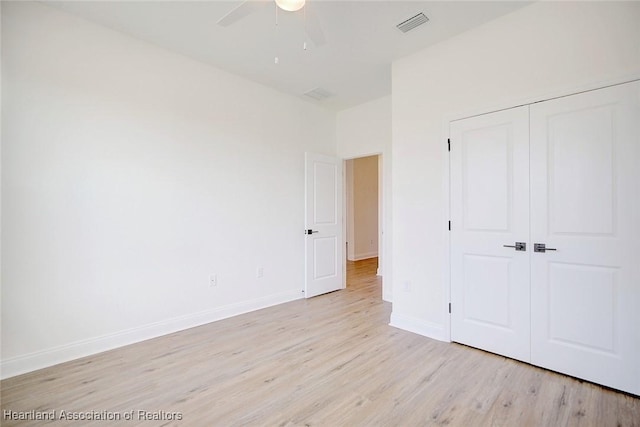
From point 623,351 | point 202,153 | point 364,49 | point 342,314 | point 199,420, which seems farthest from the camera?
point 342,314

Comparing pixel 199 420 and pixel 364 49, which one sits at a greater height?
pixel 364 49

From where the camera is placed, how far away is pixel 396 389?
2064 millimetres

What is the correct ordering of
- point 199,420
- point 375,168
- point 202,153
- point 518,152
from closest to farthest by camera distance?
point 199,420 → point 518,152 → point 202,153 → point 375,168

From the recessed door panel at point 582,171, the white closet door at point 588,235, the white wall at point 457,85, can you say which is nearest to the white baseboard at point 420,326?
the white wall at point 457,85

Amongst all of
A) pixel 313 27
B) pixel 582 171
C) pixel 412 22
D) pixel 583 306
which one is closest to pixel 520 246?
pixel 583 306

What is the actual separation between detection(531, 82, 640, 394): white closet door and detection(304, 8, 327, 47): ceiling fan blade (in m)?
1.84

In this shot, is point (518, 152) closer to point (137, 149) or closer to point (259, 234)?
point (259, 234)

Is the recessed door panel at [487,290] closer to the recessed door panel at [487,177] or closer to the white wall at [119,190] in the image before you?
the recessed door panel at [487,177]

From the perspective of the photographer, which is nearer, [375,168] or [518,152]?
[518,152]

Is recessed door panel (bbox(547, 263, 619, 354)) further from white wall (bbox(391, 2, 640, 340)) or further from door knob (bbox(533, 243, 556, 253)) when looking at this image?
white wall (bbox(391, 2, 640, 340))

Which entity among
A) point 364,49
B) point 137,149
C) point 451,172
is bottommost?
point 451,172

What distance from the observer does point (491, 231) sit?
2609mm

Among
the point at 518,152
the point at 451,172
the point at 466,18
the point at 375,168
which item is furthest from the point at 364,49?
the point at 375,168

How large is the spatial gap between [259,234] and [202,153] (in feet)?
4.10
